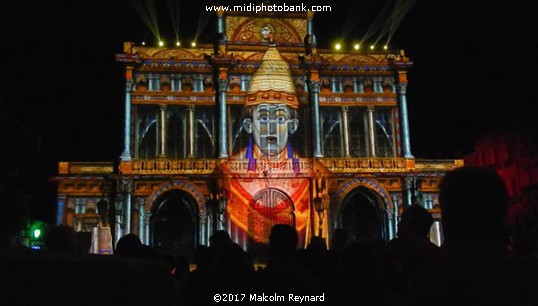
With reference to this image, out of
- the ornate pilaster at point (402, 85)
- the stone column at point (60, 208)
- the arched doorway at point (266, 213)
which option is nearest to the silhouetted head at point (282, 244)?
the arched doorway at point (266, 213)

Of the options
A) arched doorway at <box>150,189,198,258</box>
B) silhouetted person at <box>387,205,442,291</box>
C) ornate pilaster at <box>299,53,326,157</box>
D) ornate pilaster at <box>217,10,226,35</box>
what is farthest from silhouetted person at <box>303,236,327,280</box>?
ornate pilaster at <box>217,10,226,35</box>

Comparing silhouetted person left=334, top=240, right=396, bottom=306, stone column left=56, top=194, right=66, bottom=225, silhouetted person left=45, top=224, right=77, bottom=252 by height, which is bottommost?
silhouetted person left=334, top=240, right=396, bottom=306

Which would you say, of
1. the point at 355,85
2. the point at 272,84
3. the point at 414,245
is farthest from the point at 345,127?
the point at 414,245

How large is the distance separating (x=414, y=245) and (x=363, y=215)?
2280 cm

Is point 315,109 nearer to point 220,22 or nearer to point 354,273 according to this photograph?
point 220,22

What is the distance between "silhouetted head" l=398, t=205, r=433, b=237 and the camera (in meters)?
4.79

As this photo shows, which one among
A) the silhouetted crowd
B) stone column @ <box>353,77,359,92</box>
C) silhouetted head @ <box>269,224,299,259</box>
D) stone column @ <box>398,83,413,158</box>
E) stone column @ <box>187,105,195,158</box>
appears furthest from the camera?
stone column @ <box>353,77,359,92</box>

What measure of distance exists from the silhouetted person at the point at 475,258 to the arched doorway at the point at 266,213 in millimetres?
23127

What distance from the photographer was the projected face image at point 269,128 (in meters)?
26.4

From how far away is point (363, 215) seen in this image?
88.5 feet

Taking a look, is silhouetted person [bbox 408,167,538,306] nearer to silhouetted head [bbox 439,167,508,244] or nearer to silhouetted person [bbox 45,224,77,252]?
silhouetted head [bbox 439,167,508,244]

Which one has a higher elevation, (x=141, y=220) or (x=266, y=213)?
(x=266, y=213)

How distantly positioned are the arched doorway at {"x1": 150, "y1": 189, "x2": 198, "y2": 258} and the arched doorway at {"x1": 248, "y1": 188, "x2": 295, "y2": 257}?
288 cm

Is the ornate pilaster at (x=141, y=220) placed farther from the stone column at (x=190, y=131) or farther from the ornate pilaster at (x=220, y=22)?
the ornate pilaster at (x=220, y=22)
